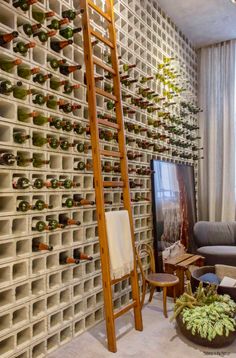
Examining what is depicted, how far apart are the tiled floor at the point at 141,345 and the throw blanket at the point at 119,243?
1.53 ft

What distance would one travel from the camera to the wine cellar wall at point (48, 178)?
1938mm

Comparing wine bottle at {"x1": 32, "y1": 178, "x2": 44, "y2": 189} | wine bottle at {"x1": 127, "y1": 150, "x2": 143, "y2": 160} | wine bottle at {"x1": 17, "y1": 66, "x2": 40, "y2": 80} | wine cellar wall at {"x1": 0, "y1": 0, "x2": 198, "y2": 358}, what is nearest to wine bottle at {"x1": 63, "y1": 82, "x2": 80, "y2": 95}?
wine cellar wall at {"x1": 0, "y1": 0, "x2": 198, "y2": 358}

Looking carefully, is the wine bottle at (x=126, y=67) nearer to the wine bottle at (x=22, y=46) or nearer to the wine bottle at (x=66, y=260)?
the wine bottle at (x=22, y=46)

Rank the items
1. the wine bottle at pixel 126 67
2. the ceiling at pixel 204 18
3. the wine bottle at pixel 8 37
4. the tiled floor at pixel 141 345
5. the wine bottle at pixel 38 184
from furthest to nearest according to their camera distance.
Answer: the ceiling at pixel 204 18, the wine bottle at pixel 126 67, the tiled floor at pixel 141 345, the wine bottle at pixel 38 184, the wine bottle at pixel 8 37

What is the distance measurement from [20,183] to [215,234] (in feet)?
9.44

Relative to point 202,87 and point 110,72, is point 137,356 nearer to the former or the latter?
point 110,72

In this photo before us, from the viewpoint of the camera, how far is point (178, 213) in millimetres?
3951

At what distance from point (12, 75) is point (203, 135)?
11.6 ft

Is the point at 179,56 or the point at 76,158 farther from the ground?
the point at 179,56

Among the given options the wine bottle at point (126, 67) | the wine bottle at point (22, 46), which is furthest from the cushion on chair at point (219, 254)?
the wine bottle at point (22, 46)

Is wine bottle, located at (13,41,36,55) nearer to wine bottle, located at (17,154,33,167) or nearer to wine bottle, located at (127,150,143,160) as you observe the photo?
wine bottle, located at (17,154,33,167)

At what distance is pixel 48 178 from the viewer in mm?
2250

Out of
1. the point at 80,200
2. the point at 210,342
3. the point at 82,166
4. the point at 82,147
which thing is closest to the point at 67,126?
the point at 82,147

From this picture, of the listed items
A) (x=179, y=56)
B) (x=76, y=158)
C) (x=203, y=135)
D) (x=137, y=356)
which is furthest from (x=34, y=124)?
(x=203, y=135)
